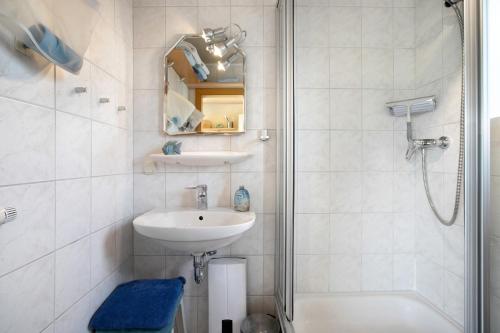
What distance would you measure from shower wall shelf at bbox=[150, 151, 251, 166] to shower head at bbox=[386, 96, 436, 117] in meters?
0.90

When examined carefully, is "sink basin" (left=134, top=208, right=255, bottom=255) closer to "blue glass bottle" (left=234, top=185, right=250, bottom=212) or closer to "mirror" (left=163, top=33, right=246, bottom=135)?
"blue glass bottle" (left=234, top=185, right=250, bottom=212)

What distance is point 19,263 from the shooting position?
0.70 metres

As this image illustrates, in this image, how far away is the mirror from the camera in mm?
1434

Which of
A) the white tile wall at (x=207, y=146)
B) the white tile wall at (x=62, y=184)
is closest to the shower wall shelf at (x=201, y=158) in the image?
the white tile wall at (x=207, y=146)

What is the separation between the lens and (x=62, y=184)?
0.88m

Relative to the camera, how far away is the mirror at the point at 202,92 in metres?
1.43

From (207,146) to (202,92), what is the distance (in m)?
0.33

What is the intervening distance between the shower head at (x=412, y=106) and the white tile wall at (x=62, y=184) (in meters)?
1.58

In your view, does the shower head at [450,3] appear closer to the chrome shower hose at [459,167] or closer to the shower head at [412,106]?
the chrome shower hose at [459,167]

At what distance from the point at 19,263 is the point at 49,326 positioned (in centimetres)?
29

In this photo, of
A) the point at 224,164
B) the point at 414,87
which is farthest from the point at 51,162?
the point at 414,87

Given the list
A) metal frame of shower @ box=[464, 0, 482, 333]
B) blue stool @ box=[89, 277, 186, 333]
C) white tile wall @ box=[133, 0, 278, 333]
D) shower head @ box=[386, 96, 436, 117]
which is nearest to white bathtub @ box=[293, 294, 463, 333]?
white tile wall @ box=[133, 0, 278, 333]

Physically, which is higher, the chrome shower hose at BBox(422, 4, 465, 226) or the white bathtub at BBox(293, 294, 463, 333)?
the chrome shower hose at BBox(422, 4, 465, 226)

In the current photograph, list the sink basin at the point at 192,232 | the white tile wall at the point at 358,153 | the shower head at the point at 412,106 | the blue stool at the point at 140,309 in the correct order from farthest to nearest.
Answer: the white tile wall at the point at 358,153
the shower head at the point at 412,106
the sink basin at the point at 192,232
the blue stool at the point at 140,309
